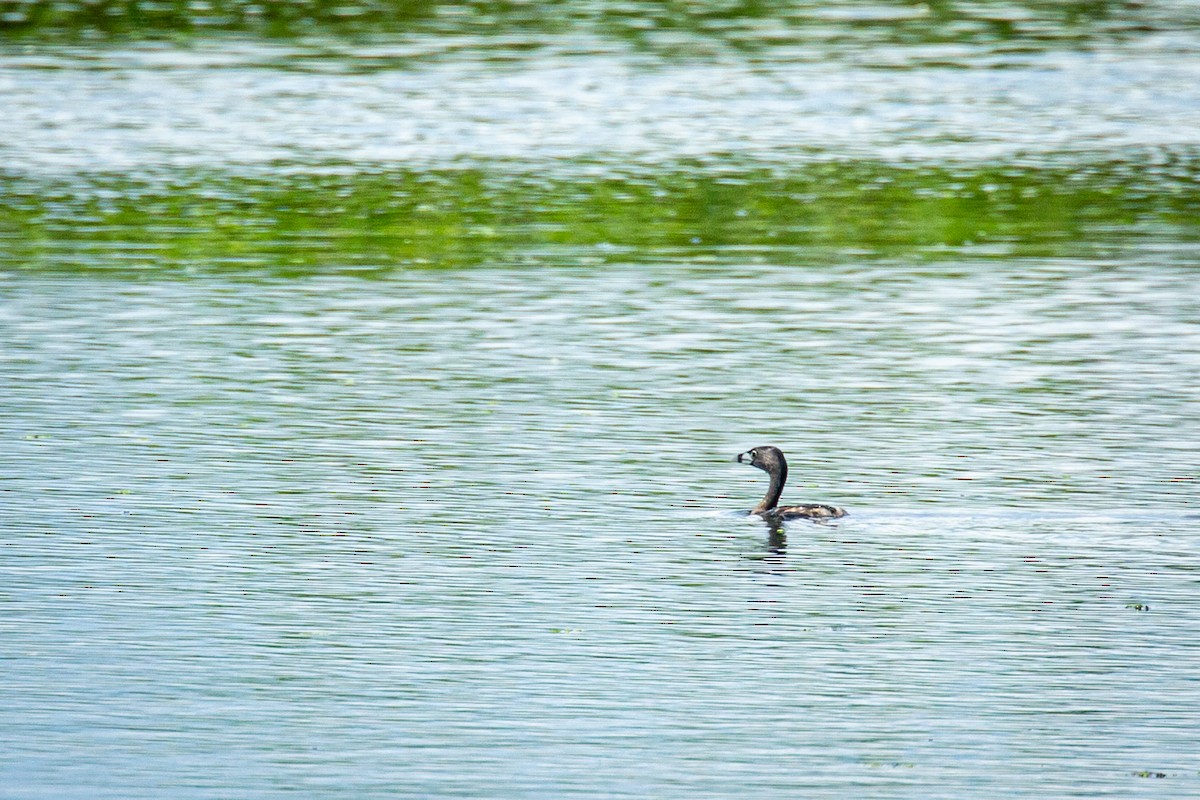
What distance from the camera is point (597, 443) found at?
1756 cm

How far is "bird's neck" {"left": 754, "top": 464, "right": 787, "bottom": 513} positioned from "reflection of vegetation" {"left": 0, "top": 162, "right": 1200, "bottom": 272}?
10.7m

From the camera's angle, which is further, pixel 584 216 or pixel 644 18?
pixel 644 18

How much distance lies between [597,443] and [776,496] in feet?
7.50

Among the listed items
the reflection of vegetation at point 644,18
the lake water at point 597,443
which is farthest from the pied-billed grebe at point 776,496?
the reflection of vegetation at point 644,18

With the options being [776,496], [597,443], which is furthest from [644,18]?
[776,496]

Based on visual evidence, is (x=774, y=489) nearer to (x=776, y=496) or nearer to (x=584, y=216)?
(x=776, y=496)

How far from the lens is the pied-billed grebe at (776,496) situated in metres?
15.2

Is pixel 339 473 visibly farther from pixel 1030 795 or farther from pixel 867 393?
pixel 1030 795

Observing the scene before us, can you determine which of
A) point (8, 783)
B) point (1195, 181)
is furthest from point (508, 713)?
point (1195, 181)

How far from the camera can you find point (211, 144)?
34281 mm

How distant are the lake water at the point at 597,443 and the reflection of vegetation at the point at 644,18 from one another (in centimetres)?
771

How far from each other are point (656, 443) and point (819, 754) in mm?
6991

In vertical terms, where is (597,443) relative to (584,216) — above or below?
above

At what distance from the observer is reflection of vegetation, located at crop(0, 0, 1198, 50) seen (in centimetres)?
4616
